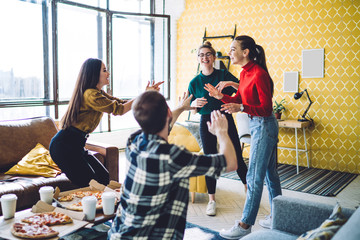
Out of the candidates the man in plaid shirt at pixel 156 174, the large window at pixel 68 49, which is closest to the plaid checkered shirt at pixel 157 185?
the man in plaid shirt at pixel 156 174

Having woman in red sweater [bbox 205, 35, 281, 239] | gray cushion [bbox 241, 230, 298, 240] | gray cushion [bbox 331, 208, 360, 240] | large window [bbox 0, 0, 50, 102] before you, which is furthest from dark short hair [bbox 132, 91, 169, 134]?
large window [bbox 0, 0, 50, 102]

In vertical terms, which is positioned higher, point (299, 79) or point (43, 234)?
Result: point (299, 79)

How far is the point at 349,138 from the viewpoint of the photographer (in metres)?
4.61

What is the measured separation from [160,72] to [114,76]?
3.24 feet

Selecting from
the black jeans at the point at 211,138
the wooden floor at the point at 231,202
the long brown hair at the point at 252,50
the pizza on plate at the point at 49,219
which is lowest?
the wooden floor at the point at 231,202

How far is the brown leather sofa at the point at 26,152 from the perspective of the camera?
2.58m

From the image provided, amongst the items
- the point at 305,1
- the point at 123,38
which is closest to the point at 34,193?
the point at 123,38

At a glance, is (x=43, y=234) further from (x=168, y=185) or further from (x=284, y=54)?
(x=284, y=54)

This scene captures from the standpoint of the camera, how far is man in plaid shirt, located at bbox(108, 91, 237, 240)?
48.0 inches

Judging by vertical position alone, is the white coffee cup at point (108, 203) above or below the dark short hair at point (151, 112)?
below

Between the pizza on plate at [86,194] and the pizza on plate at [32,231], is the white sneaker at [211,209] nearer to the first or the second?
the pizza on plate at [86,194]

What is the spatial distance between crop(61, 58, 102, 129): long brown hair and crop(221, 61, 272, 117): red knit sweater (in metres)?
1.11

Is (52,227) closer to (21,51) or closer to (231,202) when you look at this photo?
(231,202)

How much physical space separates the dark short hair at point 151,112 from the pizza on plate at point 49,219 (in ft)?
2.65
